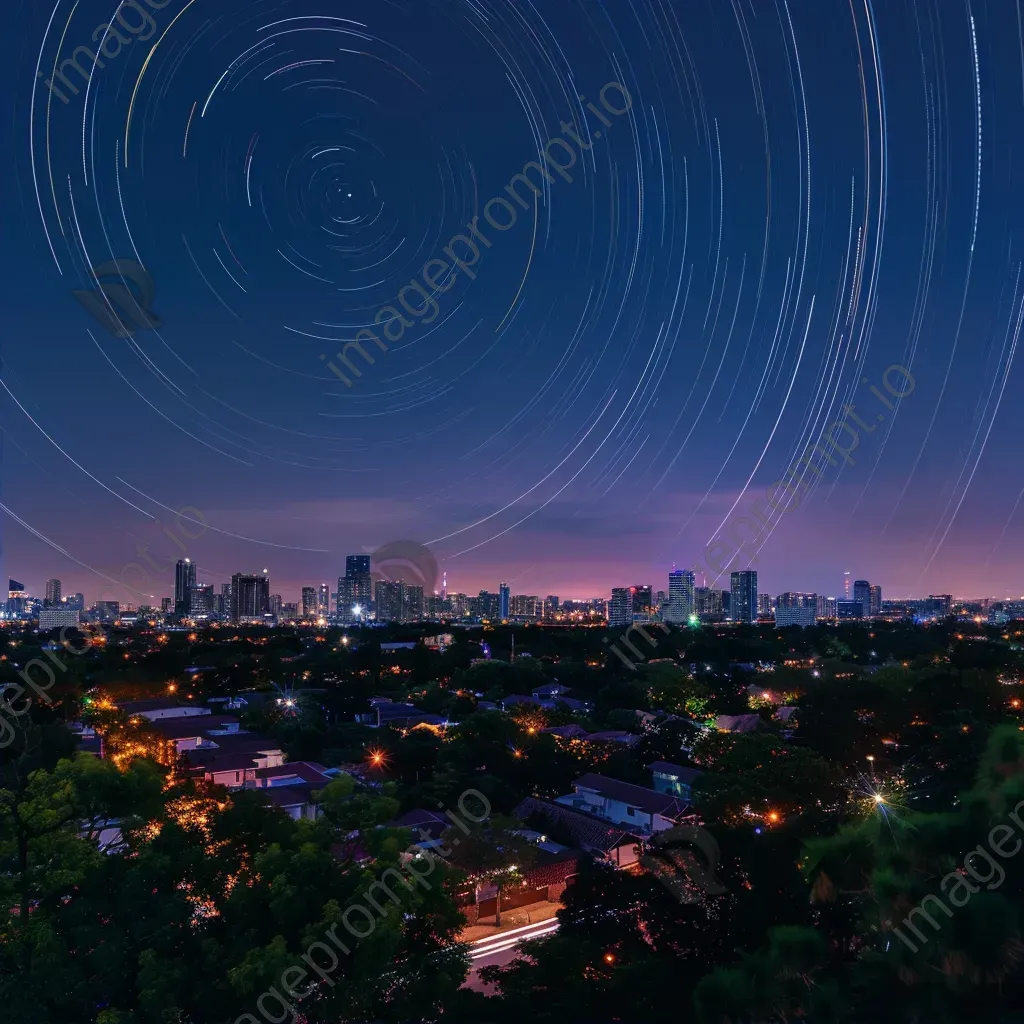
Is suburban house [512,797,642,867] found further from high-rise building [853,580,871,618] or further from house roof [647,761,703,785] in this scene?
high-rise building [853,580,871,618]

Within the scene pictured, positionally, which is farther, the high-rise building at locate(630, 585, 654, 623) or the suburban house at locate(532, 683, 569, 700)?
the high-rise building at locate(630, 585, 654, 623)

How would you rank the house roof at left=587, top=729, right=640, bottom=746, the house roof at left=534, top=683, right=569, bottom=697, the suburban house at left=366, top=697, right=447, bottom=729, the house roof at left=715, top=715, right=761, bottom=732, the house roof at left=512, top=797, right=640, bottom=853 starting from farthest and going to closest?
the house roof at left=534, top=683, right=569, bottom=697 → the suburban house at left=366, top=697, right=447, bottom=729 → the house roof at left=715, top=715, right=761, bottom=732 → the house roof at left=587, top=729, right=640, bottom=746 → the house roof at left=512, top=797, right=640, bottom=853

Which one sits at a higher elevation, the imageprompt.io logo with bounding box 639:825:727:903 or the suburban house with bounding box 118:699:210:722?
the imageprompt.io logo with bounding box 639:825:727:903

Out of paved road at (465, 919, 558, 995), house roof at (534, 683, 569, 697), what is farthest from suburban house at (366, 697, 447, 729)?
paved road at (465, 919, 558, 995)

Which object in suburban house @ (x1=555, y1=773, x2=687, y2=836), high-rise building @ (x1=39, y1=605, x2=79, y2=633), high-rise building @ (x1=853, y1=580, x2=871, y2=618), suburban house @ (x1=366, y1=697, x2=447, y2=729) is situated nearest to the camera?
suburban house @ (x1=555, y1=773, x2=687, y2=836)

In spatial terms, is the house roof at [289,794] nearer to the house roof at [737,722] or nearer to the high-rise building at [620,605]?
the house roof at [737,722]

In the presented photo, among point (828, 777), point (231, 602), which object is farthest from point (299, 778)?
point (231, 602)

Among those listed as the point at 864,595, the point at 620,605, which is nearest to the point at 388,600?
the point at 620,605

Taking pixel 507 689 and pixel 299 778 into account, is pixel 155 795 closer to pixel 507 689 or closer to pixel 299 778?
pixel 299 778
